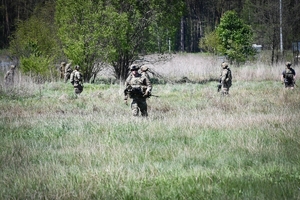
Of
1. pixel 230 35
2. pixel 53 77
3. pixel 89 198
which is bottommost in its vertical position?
pixel 89 198

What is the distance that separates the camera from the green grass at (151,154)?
15.6 feet

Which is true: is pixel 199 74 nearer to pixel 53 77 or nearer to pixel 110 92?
Answer: pixel 53 77

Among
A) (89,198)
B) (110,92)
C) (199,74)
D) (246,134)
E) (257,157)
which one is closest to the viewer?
(89,198)

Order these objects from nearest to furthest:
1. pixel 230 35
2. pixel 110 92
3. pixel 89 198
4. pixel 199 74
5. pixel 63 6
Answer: pixel 89 198, pixel 110 92, pixel 63 6, pixel 199 74, pixel 230 35

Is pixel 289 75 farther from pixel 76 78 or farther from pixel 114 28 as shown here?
pixel 114 28

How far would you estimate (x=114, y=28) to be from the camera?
20938mm

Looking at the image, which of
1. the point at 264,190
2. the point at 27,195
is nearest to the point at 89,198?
the point at 27,195

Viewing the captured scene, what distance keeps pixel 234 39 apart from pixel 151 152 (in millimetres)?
27088

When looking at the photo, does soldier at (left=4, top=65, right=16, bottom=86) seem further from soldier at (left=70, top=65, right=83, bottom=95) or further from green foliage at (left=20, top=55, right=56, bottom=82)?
soldier at (left=70, top=65, right=83, bottom=95)

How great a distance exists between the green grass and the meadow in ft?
0.04

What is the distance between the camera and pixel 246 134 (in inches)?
306

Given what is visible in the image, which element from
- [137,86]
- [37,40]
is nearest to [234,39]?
[37,40]

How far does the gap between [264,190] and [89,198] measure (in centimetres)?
191

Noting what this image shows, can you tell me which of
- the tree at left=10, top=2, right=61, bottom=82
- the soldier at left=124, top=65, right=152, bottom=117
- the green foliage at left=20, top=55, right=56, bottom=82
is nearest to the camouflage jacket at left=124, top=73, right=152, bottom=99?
the soldier at left=124, top=65, right=152, bottom=117
